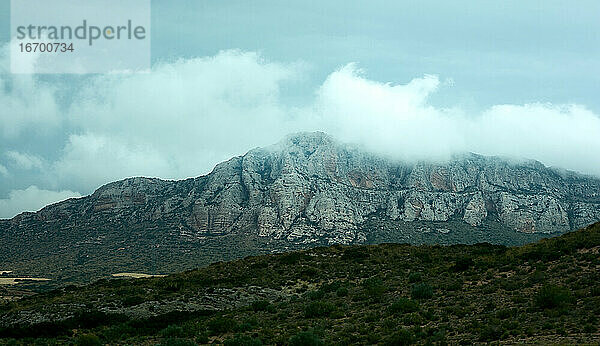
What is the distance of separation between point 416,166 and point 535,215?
46.2 meters

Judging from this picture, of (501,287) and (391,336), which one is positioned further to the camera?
(501,287)

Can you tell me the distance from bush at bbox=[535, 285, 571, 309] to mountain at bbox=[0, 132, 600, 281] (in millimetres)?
90706

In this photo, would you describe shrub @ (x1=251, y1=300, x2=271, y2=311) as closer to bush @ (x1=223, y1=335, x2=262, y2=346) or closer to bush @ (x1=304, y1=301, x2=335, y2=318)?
bush @ (x1=304, y1=301, x2=335, y2=318)

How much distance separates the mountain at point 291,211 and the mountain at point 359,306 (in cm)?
6672

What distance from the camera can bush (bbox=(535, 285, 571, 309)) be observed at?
63.6 ft

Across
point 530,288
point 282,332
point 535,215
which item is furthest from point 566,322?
point 535,215

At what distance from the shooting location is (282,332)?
2181 centimetres

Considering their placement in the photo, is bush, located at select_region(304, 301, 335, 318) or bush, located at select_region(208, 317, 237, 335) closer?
bush, located at select_region(208, 317, 237, 335)

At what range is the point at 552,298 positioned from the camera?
19625 millimetres

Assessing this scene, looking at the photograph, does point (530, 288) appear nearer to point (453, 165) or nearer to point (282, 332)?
point (282, 332)

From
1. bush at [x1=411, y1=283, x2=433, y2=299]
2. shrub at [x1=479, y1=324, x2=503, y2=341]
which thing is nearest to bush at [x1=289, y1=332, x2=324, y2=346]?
shrub at [x1=479, y1=324, x2=503, y2=341]

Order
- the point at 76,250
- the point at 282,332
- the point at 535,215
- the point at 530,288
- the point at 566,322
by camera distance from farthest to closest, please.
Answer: the point at 535,215, the point at 76,250, the point at 530,288, the point at 282,332, the point at 566,322

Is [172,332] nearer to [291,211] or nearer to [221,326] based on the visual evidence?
[221,326]

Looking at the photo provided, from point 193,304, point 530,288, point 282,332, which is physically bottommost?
point 193,304
